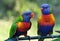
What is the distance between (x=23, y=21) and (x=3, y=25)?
10.9 ft

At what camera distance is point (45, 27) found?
170cm

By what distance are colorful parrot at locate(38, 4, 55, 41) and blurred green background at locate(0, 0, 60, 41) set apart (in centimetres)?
281

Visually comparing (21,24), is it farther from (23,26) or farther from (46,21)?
(46,21)

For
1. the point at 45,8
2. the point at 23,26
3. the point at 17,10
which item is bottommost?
the point at 23,26

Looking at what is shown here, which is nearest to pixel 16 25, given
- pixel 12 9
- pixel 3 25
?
pixel 3 25

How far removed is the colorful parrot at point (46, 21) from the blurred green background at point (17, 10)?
281 cm

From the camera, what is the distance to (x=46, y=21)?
5.36 feet

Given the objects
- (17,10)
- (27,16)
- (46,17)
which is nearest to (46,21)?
(46,17)

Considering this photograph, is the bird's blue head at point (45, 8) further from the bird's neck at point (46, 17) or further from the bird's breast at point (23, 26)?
the bird's breast at point (23, 26)

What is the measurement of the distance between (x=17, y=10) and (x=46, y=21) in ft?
11.2

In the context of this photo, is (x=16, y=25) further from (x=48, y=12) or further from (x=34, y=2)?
(x=34, y=2)

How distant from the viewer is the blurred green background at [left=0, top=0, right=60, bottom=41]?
186 inches

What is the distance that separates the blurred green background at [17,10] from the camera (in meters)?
4.72

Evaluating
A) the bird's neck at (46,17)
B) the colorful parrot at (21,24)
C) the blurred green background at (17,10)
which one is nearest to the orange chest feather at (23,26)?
the colorful parrot at (21,24)
